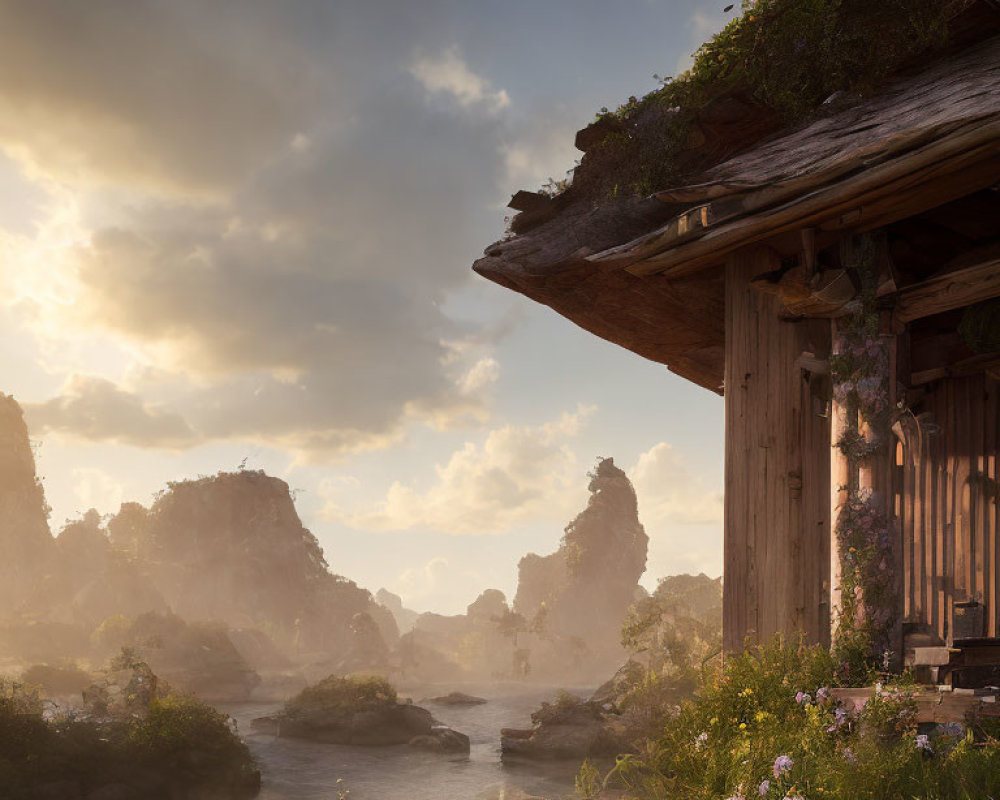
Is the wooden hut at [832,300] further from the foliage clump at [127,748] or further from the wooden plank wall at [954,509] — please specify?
the foliage clump at [127,748]

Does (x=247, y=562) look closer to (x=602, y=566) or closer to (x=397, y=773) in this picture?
(x=602, y=566)

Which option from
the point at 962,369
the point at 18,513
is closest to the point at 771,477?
the point at 962,369

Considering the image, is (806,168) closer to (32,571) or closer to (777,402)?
(777,402)

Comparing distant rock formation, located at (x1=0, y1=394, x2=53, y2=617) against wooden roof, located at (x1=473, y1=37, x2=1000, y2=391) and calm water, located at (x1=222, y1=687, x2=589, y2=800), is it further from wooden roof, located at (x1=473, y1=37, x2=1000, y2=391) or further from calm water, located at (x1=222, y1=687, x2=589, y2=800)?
wooden roof, located at (x1=473, y1=37, x2=1000, y2=391)

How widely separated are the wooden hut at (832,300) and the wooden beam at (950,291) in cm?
2

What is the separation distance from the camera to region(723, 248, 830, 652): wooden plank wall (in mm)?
8133

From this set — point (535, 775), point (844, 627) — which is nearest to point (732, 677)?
point (844, 627)

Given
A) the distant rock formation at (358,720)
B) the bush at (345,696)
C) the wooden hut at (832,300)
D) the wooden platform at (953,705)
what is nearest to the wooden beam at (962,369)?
the wooden hut at (832,300)

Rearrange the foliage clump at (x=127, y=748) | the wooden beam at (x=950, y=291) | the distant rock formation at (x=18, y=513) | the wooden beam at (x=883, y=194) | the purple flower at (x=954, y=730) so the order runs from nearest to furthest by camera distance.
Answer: the purple flower at (x=954, y=730)
the wooden beam at (x=883, y=194)
the wooden beam at (x=950, y=291)
the foliage clump at (x=127, y=748)
the distant rock formation at (x=18, y=513)

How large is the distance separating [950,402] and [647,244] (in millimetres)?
3989

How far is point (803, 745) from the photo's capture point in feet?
17.6

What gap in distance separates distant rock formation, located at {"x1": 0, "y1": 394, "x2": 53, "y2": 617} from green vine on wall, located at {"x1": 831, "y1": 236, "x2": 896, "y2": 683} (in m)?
85.5

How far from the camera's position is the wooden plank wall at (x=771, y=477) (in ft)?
26.7

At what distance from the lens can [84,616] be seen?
72.4 m
